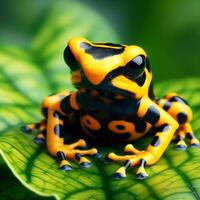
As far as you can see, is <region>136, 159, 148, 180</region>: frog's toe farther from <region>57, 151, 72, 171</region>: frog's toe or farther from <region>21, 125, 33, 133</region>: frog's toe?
<region>21, 125, 33, 133</region>: frog's toe

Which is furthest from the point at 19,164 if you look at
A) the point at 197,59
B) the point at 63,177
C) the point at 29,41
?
the point at 197,59

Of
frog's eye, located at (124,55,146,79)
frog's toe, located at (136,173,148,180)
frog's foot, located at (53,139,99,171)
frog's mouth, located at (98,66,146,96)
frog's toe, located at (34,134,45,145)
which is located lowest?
frog's toe, located at (34,134,45,145)

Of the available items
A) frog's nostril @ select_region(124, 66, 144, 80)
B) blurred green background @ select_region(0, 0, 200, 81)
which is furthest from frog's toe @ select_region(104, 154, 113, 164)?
blurred green background @ select_region(0, 0, 200, 81)

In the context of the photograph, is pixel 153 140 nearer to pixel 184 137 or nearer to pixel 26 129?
pixel 184 137

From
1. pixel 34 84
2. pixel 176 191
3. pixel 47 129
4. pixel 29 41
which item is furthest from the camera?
pixel 29 41

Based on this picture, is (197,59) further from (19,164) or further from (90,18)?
(19,164)

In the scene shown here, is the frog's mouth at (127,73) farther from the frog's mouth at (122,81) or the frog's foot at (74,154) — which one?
the frog's foot at (74,154)
